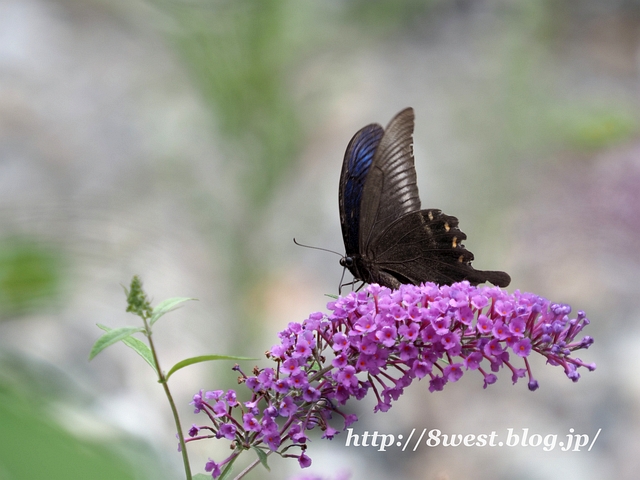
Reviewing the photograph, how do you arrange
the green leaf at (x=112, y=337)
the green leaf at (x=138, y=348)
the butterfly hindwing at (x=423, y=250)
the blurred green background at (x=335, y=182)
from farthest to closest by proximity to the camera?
the blurred green background at (x=335, y=182) < the butterfly hindwing at (x=423, y=250) < the green leaf at (x=138, y=348) < the green leaf at (x=112, y=337)

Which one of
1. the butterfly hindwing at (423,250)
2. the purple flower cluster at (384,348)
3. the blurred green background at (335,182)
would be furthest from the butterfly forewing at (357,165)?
the blurred green background at (335,182)

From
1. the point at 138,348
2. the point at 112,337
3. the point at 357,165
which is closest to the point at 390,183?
the point at 357,165

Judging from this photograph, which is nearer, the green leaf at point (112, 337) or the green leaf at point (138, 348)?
the green leaf at point (112, 337)

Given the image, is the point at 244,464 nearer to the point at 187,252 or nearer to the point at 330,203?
the point at 187,252

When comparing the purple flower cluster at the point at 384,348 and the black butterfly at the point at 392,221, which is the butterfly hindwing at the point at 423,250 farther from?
the purple flower cluster at the point at 384,348

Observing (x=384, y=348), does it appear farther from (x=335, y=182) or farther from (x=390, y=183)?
(x=335, y=182)

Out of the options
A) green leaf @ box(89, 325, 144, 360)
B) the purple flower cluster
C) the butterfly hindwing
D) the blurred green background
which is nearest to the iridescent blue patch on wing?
the butterfly hindwing

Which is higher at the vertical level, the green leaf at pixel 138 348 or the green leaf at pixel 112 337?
the green leaf at pixel 138 348
